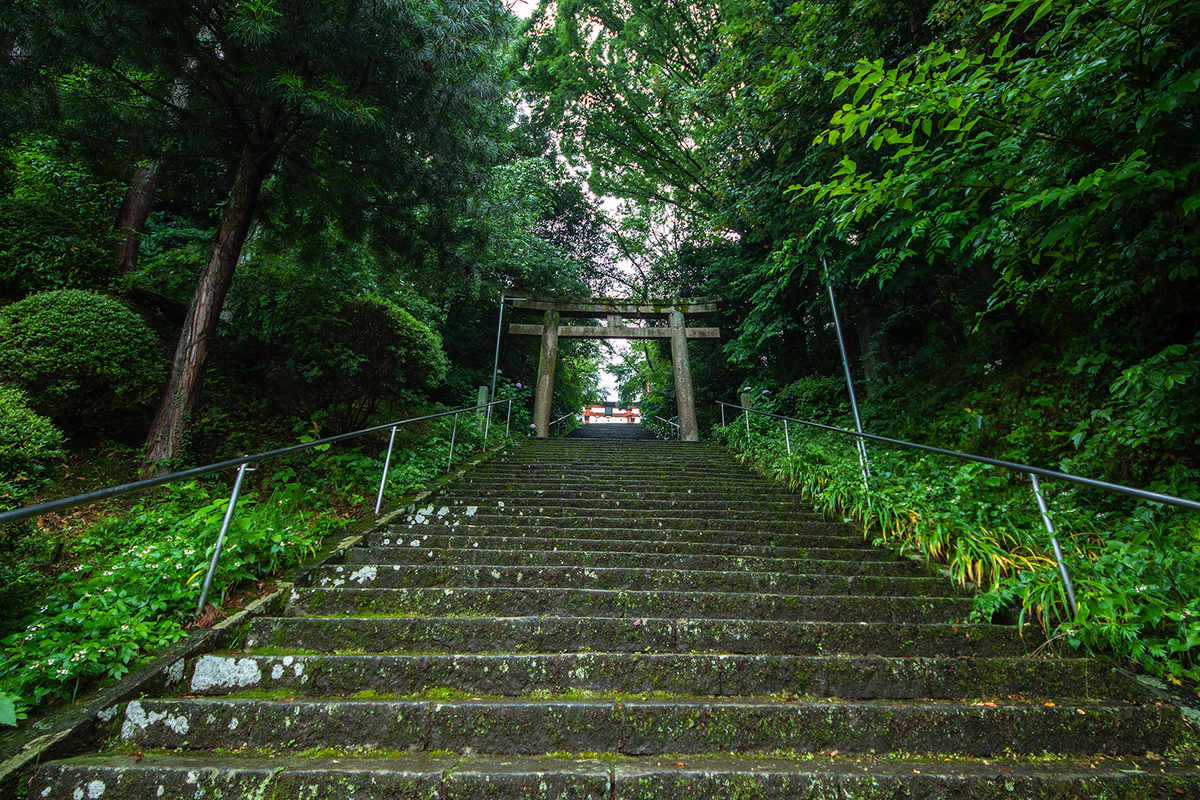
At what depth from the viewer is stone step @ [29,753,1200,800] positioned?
1553 mm

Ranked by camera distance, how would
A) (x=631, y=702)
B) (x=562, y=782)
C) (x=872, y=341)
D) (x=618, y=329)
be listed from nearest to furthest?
(x=562, y=782), (x=631, y=702), (x=872, y=341), (x=618, y=329)

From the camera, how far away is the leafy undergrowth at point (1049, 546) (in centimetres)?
213

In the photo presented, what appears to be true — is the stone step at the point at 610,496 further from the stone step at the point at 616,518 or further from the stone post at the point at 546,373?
the stone post at the point at 546,373

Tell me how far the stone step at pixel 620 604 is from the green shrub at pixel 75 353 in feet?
9.55

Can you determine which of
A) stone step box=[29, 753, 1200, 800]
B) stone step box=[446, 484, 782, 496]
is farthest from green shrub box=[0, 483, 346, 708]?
stone step box=[446, 484, 782, 496]

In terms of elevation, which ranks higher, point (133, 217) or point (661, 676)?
point (133, 217)

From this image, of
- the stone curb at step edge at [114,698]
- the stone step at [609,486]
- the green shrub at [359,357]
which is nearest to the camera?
the stone curb at step edge at [114,698]

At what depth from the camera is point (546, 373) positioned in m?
9.45

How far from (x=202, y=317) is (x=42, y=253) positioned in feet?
8.28

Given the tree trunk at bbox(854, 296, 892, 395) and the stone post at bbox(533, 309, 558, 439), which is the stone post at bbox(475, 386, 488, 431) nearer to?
the stone post at bbox(533, 309, 558, 439)

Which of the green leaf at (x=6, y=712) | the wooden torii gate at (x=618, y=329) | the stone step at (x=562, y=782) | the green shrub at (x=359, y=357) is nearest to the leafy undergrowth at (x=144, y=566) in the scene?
the green leaf at (x=6, y=712)

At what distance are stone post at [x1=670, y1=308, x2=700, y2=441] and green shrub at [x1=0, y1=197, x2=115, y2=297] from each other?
8.08 metres

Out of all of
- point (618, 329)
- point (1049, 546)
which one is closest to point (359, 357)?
point (618, 329)

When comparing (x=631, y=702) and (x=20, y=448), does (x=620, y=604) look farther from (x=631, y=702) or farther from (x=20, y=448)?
(x=20, y=448)
